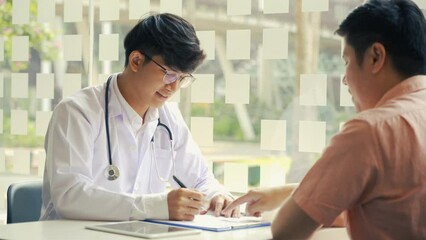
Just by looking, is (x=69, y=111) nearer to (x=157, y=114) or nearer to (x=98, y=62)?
(x=157, y=114)

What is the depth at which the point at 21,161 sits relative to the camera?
3959 millimetres

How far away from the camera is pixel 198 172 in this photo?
3.03m

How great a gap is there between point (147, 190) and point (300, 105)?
76 centimetres

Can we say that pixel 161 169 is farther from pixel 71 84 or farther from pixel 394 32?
pixel 394 32

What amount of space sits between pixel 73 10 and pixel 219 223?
186cm

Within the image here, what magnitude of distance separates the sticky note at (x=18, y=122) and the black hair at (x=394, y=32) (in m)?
2.51

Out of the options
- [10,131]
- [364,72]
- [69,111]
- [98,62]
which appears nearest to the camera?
[364,72]

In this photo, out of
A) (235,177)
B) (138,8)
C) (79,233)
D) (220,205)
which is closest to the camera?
(79,233)

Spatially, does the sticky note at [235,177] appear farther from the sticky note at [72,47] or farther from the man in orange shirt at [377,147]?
the man in orange shirt at [377,147]

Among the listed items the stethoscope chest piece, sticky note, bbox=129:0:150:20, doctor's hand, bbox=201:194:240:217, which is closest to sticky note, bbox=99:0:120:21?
sticky note, bbox=129:0:150:20

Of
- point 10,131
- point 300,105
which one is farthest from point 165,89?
point 10,131

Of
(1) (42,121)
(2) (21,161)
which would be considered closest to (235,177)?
(1) (42,121)

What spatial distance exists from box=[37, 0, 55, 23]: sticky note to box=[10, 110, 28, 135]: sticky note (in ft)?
1.68

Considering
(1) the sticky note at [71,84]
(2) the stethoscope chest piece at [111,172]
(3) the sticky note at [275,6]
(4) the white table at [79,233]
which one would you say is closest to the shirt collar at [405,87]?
(4) the white table at [79,233]
